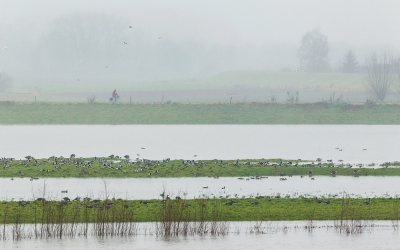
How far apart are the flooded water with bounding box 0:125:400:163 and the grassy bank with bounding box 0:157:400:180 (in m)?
6.34

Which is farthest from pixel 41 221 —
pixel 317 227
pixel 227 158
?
pixel 227 158

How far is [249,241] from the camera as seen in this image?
2928cm

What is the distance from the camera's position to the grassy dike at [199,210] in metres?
31.8

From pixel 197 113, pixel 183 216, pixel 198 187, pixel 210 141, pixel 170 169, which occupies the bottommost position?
pixel 183 216

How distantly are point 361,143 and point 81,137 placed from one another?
26.6m

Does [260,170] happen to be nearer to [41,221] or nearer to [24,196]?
[24,196]

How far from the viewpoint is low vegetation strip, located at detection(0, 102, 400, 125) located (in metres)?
96.4

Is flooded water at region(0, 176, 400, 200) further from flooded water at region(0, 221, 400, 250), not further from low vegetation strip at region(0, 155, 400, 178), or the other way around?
flooded water at region(0, 221, 400, 250)

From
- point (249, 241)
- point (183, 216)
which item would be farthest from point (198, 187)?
point (249, 241)

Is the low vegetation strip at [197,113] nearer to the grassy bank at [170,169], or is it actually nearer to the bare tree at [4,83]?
the grassy bank at [170,169]

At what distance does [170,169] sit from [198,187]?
23.2 feet

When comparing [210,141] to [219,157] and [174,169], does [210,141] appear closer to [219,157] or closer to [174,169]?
[219,157]

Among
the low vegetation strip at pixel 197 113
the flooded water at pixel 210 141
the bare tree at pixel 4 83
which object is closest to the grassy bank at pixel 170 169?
the flooded water at pixel 210 141

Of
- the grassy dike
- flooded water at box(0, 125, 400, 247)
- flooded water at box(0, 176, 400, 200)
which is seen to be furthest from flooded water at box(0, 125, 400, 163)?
the grassy dike
